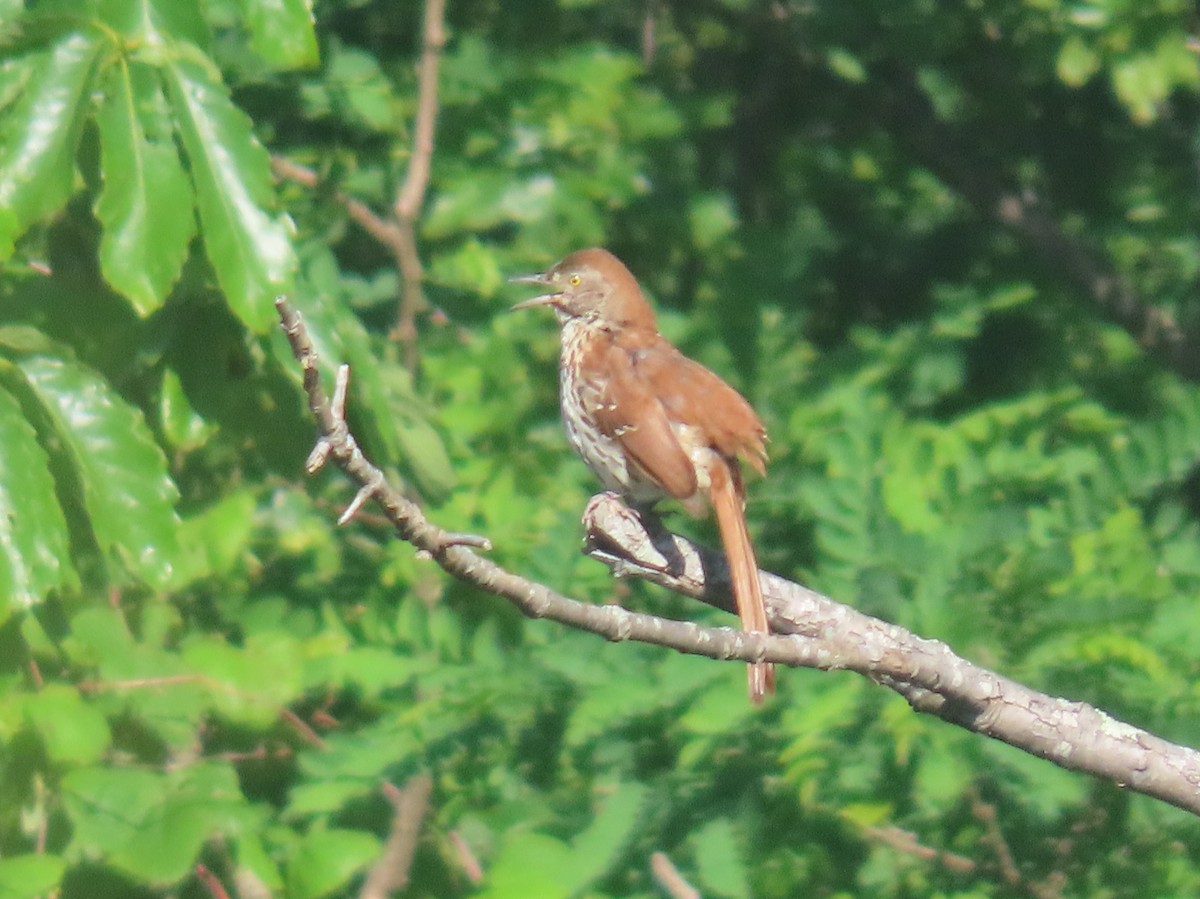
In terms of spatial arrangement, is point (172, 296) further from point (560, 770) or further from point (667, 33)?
point (667, 33)

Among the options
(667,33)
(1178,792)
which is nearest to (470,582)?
(1178,792)

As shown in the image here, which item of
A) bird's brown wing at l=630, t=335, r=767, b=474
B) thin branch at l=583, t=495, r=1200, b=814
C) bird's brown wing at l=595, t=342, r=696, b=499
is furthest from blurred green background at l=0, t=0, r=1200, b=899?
thin branch at l=583, t=495, r=1200, b=814

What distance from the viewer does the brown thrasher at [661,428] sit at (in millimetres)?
3502

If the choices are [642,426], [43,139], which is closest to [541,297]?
[642,426]

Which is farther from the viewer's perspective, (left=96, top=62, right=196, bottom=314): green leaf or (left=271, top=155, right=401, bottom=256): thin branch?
(left=271, top=155, right=401, bottom=256): thin branch

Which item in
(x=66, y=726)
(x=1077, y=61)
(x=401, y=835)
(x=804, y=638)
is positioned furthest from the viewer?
(x=1077, y=61)

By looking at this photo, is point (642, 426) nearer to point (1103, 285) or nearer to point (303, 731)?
point (303, 731)

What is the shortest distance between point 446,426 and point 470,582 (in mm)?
2858

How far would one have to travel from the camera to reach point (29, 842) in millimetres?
3723

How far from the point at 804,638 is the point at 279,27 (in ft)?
4.20

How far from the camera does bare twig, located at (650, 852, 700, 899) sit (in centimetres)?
389

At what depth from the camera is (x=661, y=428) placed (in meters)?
3.69

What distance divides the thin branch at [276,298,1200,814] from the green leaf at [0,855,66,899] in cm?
122

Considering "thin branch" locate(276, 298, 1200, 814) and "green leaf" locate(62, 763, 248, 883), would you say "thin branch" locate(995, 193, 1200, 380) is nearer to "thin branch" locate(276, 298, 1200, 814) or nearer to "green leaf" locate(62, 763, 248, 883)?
"thin branch" locate(276, 298, 1200, 814)
